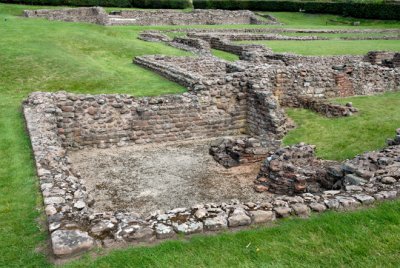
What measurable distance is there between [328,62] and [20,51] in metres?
15.6

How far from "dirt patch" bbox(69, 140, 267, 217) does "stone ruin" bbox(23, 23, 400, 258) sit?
0.62ft

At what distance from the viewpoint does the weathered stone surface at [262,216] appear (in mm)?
7355

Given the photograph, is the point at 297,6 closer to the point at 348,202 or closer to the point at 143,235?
the point at 348,202

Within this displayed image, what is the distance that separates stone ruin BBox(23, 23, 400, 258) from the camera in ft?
23.8

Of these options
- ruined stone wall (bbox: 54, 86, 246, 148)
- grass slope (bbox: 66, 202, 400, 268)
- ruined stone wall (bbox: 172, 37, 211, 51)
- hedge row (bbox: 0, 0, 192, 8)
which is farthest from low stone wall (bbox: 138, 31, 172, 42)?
grass slope (bbox: 66, 202, 400, 268)

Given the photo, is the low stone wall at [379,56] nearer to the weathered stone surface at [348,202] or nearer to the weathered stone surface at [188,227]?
the weathered stone surface at [348,202]

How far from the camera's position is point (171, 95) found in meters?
15.8

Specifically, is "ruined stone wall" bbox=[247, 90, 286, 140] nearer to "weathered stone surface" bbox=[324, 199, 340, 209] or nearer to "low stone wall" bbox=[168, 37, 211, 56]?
"weathered stone surface" bbox=[324, 199, 340, 209]

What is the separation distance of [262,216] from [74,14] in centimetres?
3647

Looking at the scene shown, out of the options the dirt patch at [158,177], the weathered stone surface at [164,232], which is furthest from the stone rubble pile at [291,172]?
the weathered stone surface at [164,232]

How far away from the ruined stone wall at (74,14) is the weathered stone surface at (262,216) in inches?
1270

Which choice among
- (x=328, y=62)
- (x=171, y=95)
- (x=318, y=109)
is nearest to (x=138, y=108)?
(x=171, y=95)

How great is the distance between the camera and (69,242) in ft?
21.2

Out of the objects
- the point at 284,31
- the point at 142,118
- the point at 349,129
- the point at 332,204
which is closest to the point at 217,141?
the point at 142,118
